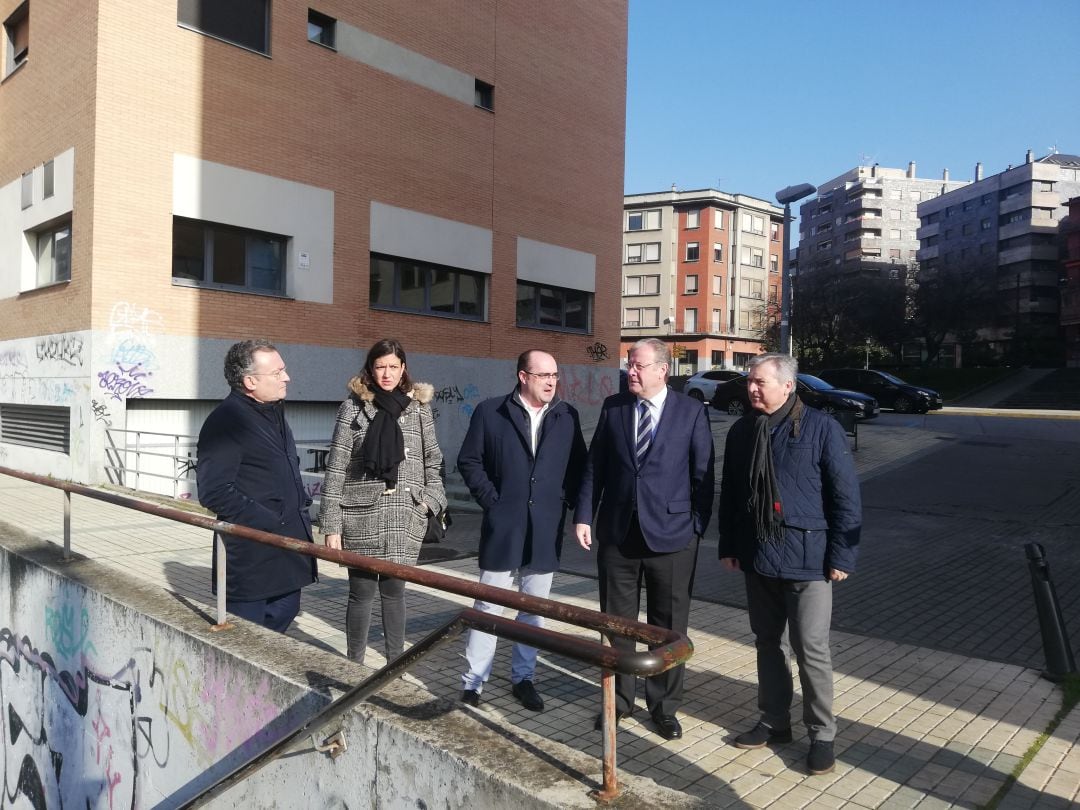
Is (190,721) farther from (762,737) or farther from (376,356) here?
(762,737)

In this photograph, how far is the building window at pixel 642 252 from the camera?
6688cm

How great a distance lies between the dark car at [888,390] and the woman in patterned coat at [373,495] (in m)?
26.1

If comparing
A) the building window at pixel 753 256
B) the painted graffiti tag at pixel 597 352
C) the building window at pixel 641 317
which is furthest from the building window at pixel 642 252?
the painted graffiti tag at pixel 597 352

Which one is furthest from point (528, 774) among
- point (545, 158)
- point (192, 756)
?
point (545, 158)

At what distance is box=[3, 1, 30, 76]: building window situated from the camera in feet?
55.2

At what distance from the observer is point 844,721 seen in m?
4.36

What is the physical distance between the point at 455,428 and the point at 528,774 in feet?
57.1

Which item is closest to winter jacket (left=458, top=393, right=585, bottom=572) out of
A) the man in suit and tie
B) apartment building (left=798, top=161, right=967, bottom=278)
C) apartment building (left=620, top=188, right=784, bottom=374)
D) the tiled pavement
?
the man in suit and tie

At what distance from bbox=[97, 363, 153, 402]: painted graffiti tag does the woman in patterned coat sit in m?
11.4

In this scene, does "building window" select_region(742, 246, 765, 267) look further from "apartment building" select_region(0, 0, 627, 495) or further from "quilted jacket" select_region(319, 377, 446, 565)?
"quilted jacket" select_region(319, 377, 446, 565)

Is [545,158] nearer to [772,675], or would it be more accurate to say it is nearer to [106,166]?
[106,166]

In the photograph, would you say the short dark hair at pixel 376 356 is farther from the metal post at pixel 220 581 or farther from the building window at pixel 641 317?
the building window at pixel 641 317

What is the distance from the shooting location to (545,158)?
2184cm

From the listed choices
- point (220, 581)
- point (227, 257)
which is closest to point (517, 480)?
point (220, 581)
